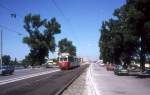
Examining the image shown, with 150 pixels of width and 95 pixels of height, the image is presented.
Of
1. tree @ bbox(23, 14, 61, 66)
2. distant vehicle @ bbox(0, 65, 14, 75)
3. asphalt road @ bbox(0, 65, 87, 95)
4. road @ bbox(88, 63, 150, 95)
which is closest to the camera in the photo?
road @ bbox(88, 63, 150, 95)

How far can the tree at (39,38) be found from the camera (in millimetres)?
104456

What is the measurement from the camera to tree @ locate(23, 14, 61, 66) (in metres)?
104

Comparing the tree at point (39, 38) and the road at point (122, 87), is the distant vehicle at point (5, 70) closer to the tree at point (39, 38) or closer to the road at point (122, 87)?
the road at point (122, 87)

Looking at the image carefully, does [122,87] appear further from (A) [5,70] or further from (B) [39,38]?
(B) [39,38]

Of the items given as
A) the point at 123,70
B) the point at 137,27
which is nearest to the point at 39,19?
the point at 123,70

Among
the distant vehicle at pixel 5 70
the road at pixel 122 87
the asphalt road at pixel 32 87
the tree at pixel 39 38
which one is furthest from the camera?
the tree at pixel 39 38

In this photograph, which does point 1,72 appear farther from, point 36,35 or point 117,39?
point 36,35

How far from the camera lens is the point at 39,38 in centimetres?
10712

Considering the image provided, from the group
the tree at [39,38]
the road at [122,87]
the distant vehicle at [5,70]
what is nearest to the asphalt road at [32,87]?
the road at [122,87]

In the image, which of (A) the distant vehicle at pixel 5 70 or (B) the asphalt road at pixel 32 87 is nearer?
(B) the asphalt road at pixel 32 87

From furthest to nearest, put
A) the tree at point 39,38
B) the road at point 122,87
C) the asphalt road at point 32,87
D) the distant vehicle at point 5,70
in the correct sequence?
the tree at point 39,38
the distant vehicle at point 5,70
the asphalt road at point 32,87
the road at point 122,87

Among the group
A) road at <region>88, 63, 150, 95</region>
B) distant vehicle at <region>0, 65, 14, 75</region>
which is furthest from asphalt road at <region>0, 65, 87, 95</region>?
distant vehicle at <region>0, 65, 14, 75</region>

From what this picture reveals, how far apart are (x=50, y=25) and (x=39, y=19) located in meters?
4.74

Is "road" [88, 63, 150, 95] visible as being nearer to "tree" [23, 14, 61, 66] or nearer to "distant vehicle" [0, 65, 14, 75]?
"distant vehicle" [0, 65, 14, 75]
